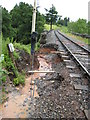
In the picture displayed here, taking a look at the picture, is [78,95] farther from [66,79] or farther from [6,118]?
[6,118]

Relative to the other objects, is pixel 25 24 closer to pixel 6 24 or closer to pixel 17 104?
pixel 6 24

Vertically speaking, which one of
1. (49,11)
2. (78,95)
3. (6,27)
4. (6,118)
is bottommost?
(6,118)

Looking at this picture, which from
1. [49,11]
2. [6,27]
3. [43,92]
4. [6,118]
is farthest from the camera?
[49,11]

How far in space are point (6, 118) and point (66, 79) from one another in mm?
2268

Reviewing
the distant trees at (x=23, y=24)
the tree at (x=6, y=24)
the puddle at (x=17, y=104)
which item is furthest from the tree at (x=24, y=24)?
the puddle at (x=17, y=104)

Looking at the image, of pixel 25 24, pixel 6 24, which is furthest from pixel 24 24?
pixel 6 24

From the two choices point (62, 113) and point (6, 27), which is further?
point (6, 27)

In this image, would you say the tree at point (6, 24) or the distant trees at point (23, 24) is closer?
the tree at point (6, 24)

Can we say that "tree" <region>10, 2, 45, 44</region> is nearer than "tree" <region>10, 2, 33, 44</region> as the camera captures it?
Yes

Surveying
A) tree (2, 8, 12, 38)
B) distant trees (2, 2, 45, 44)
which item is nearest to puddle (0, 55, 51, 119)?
tree (2, 8, 12, 38)

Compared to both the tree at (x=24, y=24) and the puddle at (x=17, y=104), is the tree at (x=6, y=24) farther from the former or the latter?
the puddle at (x=17, y=104)

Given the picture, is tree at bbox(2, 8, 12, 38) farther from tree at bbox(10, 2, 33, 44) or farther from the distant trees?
tree at bbox(10, 2, 33, 44)

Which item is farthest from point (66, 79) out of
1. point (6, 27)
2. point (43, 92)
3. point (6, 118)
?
point (6, 27)

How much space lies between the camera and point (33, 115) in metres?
3.09
